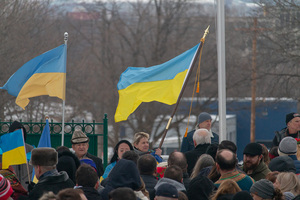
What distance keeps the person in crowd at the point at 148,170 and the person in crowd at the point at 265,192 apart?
1279 mm

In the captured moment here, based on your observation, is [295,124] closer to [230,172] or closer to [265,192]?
[230,172]

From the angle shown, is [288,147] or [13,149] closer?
[288,147]

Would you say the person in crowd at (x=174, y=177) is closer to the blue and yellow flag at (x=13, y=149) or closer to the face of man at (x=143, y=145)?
the blue and yellow flag at (x=13, y=149)

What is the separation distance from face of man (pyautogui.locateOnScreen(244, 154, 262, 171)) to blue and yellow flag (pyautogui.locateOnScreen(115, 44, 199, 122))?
111 inches

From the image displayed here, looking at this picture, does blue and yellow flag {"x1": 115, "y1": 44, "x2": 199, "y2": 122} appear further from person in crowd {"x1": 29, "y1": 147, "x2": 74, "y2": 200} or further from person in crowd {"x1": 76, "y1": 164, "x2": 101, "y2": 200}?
person in crowd {"x1": 76, "y1": 164, "x2": 101, "y2": 200}

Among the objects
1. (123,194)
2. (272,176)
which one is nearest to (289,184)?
(272,176)

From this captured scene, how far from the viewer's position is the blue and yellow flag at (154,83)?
9.72 metres

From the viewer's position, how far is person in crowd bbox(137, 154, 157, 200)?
21.0 feet

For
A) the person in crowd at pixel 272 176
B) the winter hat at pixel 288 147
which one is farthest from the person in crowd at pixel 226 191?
the winter hat at pixel 288 147

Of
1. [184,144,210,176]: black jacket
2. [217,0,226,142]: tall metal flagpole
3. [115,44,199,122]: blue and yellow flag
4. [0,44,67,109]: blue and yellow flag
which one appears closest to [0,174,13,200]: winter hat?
[184,144,210,176]: black jacket

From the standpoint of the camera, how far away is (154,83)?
9.88m

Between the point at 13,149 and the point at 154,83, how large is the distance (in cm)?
309

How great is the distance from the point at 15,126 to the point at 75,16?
103ft

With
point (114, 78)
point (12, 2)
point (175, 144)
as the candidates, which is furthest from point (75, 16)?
point (12, 2)
